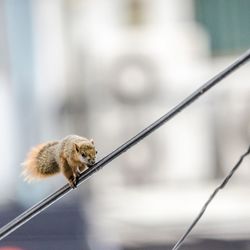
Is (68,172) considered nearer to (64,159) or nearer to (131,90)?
(64,159)

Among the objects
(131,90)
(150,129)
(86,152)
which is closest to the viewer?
(150,129)

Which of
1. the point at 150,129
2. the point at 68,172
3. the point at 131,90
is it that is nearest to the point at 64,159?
the point at 68,172

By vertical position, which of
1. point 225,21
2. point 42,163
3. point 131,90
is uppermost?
point 225,21

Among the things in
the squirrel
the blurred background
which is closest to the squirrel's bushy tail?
the squirrel

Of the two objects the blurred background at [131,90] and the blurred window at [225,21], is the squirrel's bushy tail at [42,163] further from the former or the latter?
the blurred window at [225,21]

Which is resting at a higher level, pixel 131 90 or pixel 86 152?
pixel 86 152

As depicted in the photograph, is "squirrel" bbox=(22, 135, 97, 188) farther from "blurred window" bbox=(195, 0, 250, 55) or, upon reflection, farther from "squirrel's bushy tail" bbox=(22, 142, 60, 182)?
"blurred window" bbox=(195, 0, 250, 55)
